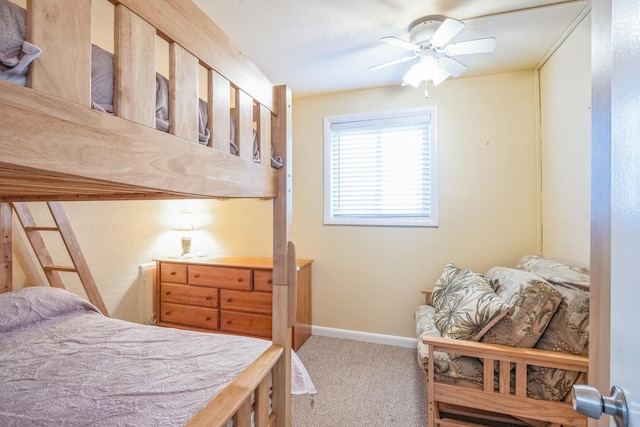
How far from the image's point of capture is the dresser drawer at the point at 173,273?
270cm

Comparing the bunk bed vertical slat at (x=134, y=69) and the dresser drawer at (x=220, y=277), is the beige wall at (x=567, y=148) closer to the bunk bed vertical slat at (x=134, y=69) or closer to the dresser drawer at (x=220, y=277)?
the bunk bed vertical slat at (x=134, y=69)

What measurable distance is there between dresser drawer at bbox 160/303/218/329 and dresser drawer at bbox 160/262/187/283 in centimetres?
24

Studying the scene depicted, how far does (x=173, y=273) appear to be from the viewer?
2.73 m

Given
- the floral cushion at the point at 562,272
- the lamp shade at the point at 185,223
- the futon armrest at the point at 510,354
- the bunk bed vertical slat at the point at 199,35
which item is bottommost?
the futon armrest at the point at 510,354

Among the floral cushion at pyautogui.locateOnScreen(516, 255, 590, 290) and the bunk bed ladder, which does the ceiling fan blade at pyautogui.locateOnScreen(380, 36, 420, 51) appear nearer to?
the floral cushion at pyautogui.locateOnScreen(516, 255, 590, 290)

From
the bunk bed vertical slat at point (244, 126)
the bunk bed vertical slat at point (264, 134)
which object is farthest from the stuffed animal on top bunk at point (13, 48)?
the bunk bed vertical slat at point (264, 134)

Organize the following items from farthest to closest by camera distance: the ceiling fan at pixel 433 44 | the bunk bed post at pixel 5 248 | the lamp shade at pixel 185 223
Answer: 1. the lamp shade at pixel 185 223
2. the bunk bed post at pixel 5 248
3. the ceiling fan at pixel 433 44

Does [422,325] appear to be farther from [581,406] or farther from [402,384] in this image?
[581,406]

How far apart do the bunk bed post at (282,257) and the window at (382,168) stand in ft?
4.93

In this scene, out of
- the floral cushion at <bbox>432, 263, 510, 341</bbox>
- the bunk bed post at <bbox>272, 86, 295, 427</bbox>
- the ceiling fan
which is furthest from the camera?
the ceiling fan

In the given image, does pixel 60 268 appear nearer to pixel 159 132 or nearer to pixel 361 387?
pixel 159 132

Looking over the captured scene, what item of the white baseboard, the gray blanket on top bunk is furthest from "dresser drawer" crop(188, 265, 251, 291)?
the gray blanket on top bunk

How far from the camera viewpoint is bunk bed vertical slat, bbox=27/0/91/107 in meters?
0.48

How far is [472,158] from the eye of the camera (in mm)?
2533
